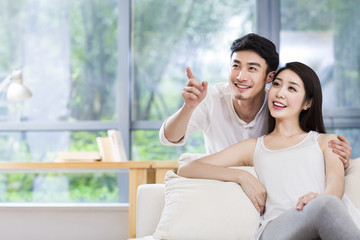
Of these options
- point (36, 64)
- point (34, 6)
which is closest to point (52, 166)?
point (36, 64)

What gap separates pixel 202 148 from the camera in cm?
345

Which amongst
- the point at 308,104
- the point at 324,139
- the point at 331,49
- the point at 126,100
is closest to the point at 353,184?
the point at 324,139

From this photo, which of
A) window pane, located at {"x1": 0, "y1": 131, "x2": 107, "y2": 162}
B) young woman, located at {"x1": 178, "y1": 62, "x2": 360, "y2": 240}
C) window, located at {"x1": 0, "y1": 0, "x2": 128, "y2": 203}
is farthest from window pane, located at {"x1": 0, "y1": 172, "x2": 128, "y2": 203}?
young woman, located at {"x1": 178, "y1": 62, "x2": 360, "y2": 240}

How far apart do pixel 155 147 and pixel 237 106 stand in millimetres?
1335

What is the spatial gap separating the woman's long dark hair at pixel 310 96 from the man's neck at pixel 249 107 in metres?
0.20

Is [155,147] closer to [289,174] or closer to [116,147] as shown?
[116,147]

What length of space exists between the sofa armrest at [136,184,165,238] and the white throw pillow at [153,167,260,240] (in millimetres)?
115

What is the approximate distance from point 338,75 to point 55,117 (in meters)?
2.12

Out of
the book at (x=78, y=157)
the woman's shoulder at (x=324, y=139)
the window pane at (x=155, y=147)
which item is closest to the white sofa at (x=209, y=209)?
the woman's shoulder at (x=324, y=139)

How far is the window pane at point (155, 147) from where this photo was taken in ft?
11.3

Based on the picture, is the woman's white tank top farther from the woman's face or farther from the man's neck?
the man's neck

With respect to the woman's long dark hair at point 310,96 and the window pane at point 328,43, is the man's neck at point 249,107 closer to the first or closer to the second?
the woman's long dark hair at point 310,96

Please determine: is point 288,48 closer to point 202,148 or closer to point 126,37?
point 202,148

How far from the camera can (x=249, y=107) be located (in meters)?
2.20
